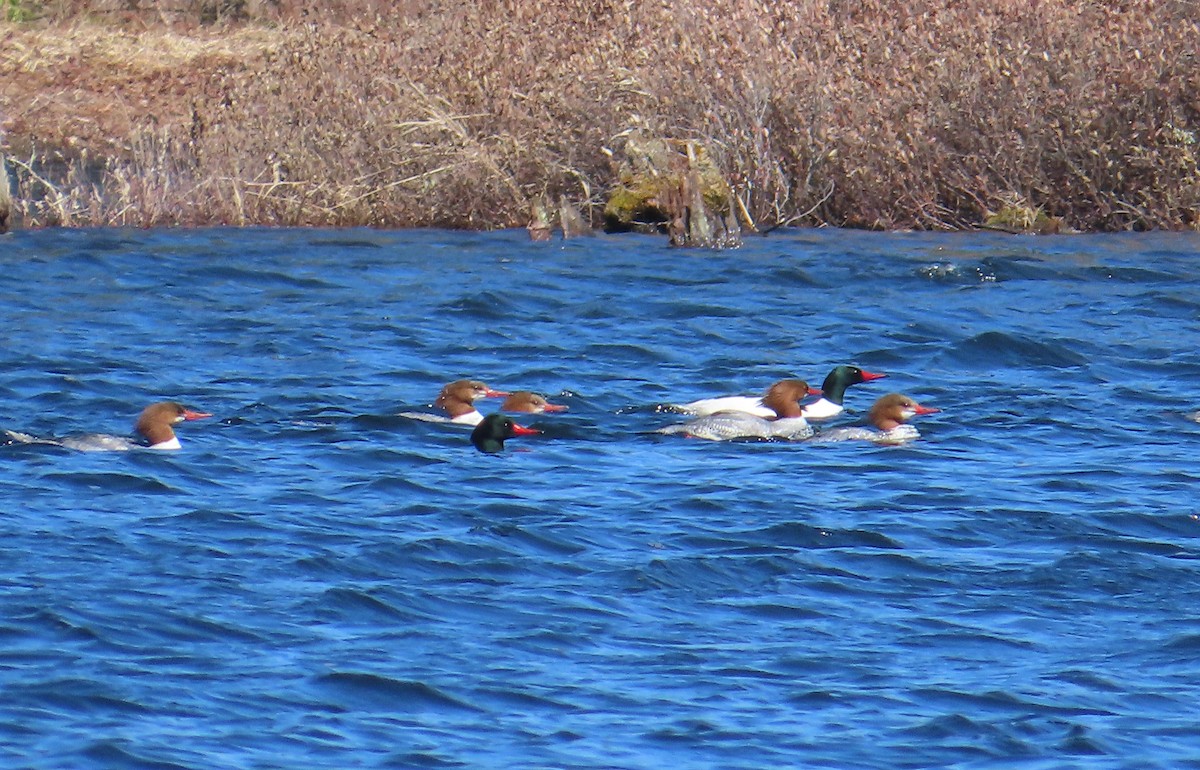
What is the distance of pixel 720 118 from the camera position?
66.3 ft

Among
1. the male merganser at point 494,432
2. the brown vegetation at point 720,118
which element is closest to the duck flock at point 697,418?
the male merganser at point 494,432

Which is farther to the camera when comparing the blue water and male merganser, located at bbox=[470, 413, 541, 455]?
male merganser, located at bbox=[470, 413, 541, 455]

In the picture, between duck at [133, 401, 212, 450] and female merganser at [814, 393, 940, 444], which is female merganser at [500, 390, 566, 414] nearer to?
female merganser at [814, 393, 940, 444]

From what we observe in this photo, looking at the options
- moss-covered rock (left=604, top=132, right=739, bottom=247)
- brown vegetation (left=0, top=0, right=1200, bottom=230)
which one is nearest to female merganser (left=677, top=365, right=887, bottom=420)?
moss-covered rock (left=604, top=132, right=739, bottom=247)

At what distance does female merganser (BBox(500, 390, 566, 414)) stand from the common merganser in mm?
2125

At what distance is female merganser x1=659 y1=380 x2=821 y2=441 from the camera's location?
39.8ft

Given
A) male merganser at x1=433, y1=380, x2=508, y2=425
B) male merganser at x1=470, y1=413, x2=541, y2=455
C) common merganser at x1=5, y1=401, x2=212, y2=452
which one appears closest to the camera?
common merganser at x1=5, y1=401, x2=212, y2=452

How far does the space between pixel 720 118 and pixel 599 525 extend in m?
11.1

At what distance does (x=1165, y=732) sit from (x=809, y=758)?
4.14ft

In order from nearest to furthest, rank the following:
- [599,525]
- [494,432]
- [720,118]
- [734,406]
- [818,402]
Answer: [599,525]
[494,432]
[734,406]
[818,402]
[720,118]

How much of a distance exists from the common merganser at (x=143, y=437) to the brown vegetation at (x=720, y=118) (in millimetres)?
8617

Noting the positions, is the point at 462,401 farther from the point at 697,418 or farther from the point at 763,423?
the point at 763,423

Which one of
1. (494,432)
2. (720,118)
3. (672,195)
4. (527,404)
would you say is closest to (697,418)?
(527,404)

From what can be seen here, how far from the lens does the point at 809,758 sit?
6.40m
